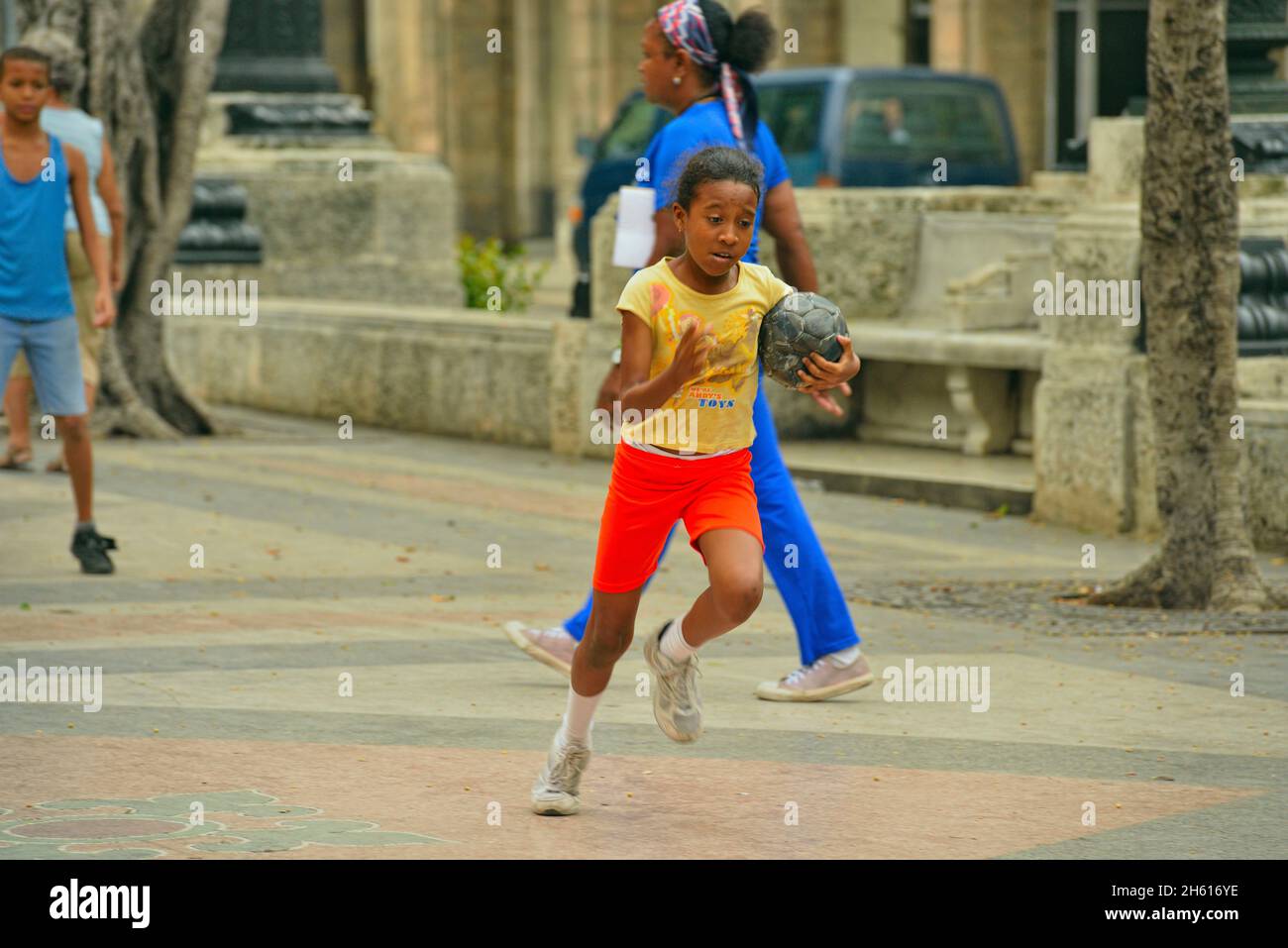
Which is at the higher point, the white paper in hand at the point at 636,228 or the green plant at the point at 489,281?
the white paper in hand at the point at 636,228

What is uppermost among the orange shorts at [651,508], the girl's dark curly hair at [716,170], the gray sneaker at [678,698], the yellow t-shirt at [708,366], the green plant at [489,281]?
the girl's dark curly hair at [716,170]

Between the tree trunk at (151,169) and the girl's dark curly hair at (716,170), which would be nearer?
the girl's dark curly hair at (716,170)

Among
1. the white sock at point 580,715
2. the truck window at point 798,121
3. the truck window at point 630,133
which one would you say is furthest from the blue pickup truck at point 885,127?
the white sock at point 580,715

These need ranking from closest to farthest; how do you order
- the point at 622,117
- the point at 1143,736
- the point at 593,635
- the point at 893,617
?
the point at 593,635
the point at 1143,736
the point at 893,617
the point at 622,117

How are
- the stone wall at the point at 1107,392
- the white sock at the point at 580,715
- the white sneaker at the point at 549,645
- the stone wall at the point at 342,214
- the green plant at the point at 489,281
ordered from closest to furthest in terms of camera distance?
the white sock at the point at 580,715 < the white sneaker at the point at 549,645 < the stone wall at the point at 1107,392 < the green plant at the point at 489,281 < the stone wall at the point at 342,214

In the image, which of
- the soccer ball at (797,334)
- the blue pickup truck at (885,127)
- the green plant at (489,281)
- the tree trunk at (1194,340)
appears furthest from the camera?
the blue pickup truck at (885,127)

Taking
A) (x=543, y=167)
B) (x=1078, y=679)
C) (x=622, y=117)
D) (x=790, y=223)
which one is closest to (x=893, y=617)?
(x=1078, y=679)

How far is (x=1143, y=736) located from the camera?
21.1 feet

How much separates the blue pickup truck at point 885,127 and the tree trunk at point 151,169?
13.7 feet

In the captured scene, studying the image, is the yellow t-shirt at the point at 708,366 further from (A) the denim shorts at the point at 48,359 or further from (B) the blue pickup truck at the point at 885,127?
(B) the blue pickup truck at the point at 885,127

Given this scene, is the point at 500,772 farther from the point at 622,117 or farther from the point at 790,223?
the point at 622,117

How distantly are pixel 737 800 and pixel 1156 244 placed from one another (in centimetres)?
355

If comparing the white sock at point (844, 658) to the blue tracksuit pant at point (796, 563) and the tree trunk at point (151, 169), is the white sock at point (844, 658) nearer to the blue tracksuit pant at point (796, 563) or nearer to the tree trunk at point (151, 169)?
the blue tracksuit pant at point (796, 563)

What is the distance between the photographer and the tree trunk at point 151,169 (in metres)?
12.8
